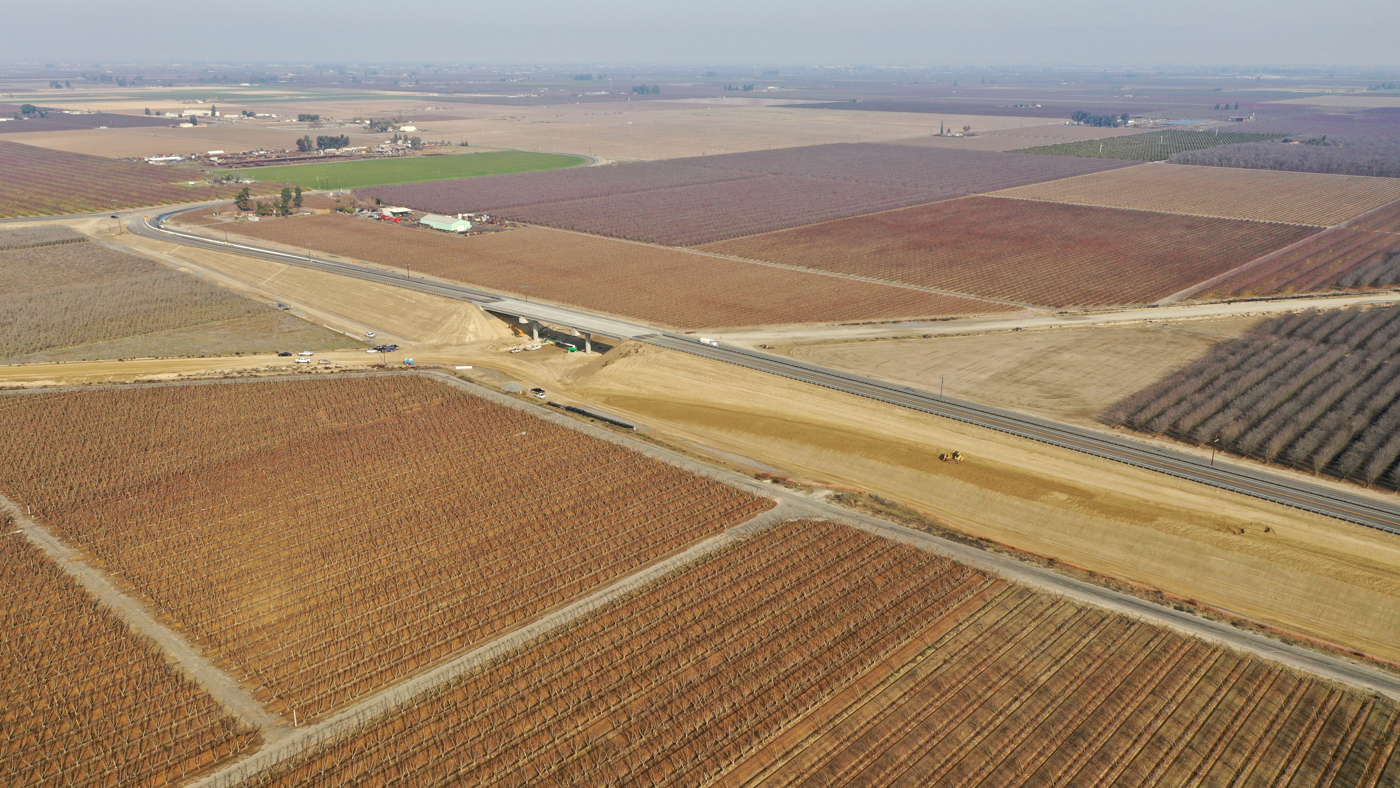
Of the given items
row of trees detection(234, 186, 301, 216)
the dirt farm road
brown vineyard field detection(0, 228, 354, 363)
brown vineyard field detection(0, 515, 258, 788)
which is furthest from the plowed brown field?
brown vineyard field detection(0, 515, 258, 788)

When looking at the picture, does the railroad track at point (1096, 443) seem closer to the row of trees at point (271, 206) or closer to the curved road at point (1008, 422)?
the curved road at point (1008, 422)

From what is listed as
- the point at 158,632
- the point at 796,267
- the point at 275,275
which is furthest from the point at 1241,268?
the point at 158,632

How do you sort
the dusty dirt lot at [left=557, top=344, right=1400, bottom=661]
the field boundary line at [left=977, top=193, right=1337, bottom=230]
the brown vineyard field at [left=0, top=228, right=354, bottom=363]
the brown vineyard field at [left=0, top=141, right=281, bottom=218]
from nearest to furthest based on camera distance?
the dusty dirt lot at [left=557, top=344, right=1400, bottom=661]
the brown vineyard field at [left=0, top=228, right=354, bottom=363]
the field boundary line at [left=977, top=193, right=1337, bottom=230]
the brown vineyard field at [left=0, top=141, right=281, bottom=218]

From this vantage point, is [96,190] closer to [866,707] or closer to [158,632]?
[158,632]

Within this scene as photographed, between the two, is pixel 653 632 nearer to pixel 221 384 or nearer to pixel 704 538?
pixel 704 538

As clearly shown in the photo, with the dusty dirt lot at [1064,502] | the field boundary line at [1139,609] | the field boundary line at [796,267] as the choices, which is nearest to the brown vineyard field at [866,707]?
the field boundary line at [1139,609]

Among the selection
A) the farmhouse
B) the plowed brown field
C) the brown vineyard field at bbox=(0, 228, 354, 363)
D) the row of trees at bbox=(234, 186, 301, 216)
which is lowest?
the brown vineyard field at bbox=(0, 228, 354, 363)

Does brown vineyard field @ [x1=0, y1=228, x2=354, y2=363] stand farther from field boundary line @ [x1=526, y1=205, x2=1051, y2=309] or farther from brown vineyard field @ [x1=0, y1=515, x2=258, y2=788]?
field boundary line @ [x1=526, y1=205, x2=1051, y2=309]
